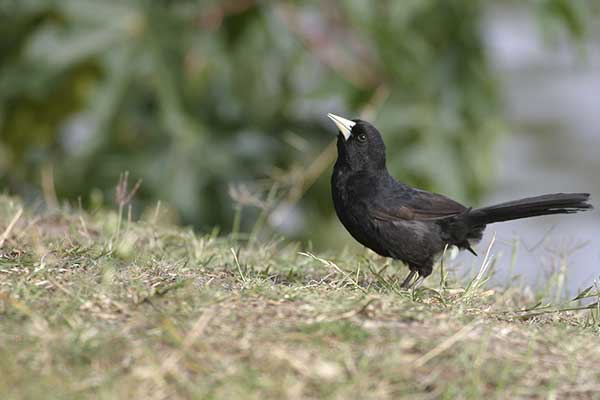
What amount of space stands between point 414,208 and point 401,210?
9 centimetres

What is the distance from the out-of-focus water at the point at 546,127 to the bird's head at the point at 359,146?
175cm

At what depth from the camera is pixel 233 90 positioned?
8320 millimetres

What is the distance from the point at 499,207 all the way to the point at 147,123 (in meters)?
4.16

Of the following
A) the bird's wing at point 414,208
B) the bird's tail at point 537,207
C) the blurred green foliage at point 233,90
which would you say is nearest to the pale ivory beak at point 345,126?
the bird's wing at point 414,208

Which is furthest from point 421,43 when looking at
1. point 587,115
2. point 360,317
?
point 587,115

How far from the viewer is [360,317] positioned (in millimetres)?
3314

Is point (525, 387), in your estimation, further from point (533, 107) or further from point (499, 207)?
point (533, 107)

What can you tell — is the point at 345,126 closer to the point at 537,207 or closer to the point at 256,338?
the point at 537,207

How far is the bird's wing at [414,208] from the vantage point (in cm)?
471

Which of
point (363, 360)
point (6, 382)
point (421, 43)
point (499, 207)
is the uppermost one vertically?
point (421, 43)

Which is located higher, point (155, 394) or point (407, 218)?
point (407, 218)

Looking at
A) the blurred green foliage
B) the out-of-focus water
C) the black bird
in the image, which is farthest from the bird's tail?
the blurred green foliage

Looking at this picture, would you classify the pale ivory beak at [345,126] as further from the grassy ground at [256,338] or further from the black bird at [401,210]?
the grassy ground at [256,338]

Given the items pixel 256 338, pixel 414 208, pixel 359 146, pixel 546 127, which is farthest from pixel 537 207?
pixel 546 127
